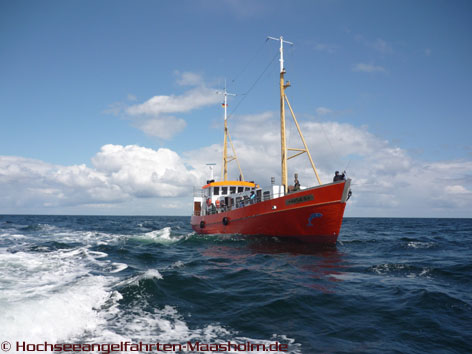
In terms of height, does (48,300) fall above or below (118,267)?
above

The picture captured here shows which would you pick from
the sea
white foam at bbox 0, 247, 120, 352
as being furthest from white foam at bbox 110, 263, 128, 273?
white foam at bbox 0, 247, 120, 352

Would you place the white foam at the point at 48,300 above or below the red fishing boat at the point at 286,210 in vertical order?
below

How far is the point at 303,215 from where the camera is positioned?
16922mm

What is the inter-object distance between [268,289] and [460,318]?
436cm

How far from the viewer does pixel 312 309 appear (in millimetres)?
6727

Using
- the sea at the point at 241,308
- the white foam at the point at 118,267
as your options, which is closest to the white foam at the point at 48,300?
the sea at the point at 241,308

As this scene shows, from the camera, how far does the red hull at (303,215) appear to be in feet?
52.4

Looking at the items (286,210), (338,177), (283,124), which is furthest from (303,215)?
(283,124)

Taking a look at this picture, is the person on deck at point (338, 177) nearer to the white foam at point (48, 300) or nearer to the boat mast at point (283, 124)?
the boat mast at point (283, 124)

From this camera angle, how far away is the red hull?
16.0m

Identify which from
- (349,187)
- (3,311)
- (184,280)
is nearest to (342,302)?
(184,280)

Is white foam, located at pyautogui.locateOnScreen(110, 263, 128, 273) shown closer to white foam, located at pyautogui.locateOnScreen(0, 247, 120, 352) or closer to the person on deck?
white foam, located at pyautogui.locateOnScreen(0, 247, 120, 352)

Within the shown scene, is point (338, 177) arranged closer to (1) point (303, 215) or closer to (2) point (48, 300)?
(1) point (303, 215)

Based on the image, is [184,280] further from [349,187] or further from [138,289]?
[349,187]
